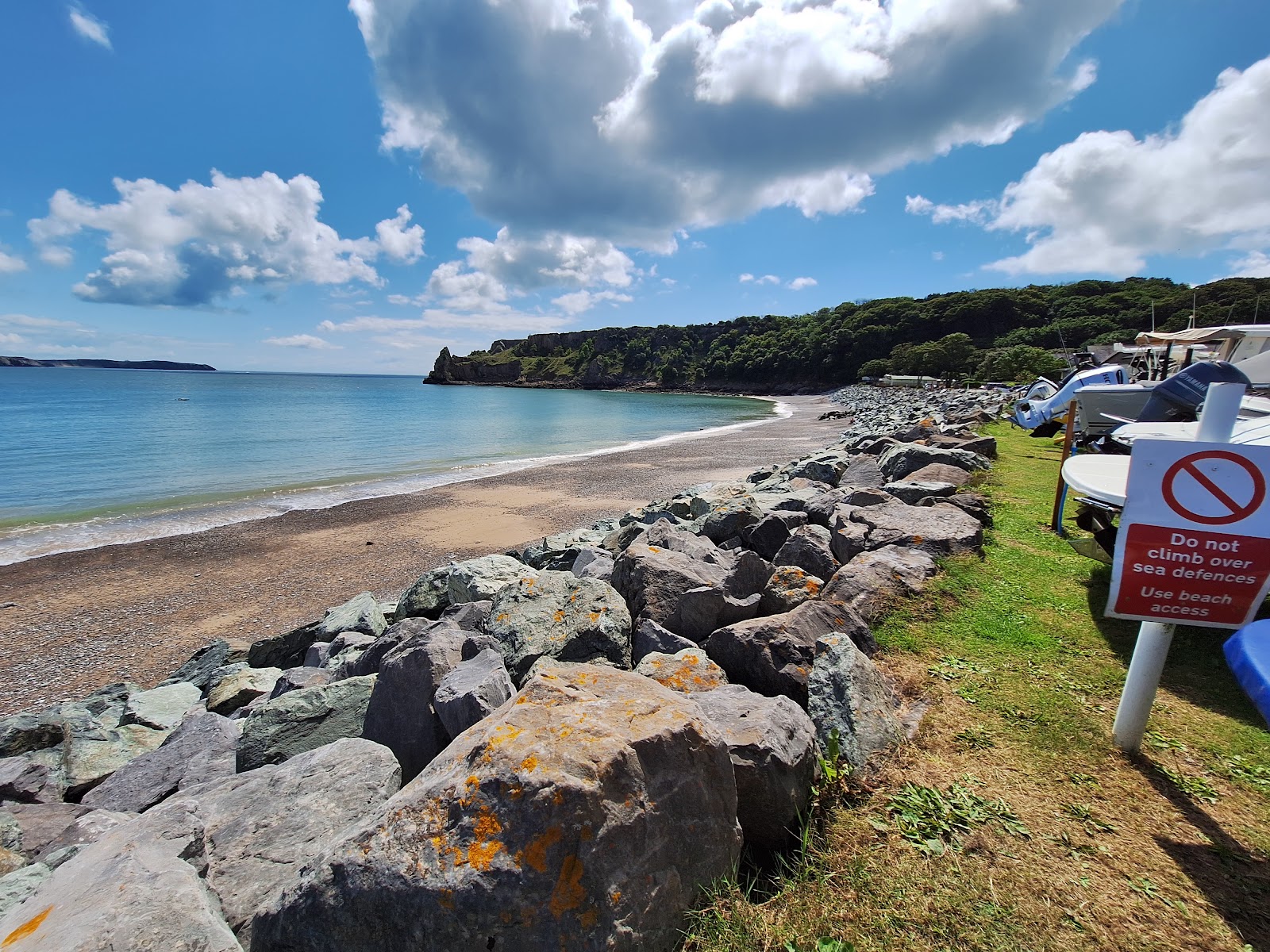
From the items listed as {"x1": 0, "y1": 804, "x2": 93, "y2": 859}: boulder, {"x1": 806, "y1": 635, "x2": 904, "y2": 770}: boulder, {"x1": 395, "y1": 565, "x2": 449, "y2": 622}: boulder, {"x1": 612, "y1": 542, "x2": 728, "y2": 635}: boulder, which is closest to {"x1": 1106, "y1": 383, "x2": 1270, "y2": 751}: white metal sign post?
{"x1": 806, "y1": 635, "x2": 904, "y2": 770}: boulder

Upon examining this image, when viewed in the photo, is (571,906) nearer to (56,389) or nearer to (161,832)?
(161,832)

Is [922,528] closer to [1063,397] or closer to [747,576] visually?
[747,576]

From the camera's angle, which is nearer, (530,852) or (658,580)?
(530,852)

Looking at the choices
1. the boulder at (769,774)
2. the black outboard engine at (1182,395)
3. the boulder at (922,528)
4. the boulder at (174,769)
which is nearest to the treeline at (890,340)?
the black outboard engine at (1182,395)

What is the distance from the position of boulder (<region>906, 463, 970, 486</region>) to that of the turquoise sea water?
18.4 m

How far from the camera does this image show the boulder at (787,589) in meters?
5.37

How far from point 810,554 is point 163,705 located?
776 cm

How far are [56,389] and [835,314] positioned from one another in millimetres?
157345

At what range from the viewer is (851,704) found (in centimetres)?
345

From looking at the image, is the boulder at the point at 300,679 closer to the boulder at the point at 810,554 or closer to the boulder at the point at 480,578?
the boulder at the point at 480,578

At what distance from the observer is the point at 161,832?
2.73 metres

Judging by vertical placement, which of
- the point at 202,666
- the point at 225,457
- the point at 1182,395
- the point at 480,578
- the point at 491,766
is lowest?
the point at 225,457

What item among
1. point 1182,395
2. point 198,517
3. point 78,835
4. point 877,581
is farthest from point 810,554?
point 198,517

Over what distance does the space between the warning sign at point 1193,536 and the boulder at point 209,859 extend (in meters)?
3.89
